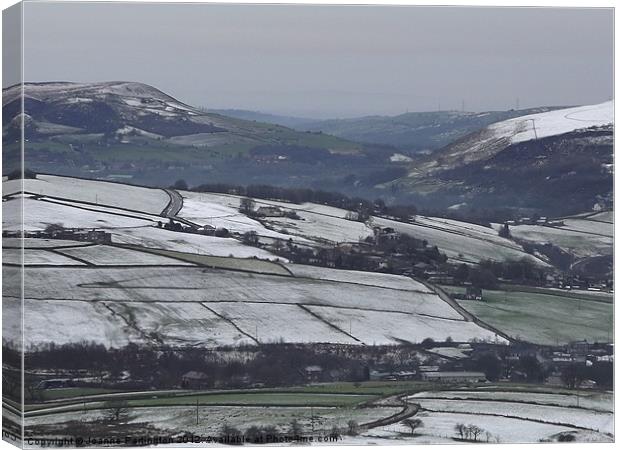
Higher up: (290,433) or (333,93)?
(333,93)

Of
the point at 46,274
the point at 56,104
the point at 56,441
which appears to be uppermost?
the point at 56,104

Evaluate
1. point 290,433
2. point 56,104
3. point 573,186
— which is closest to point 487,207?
point 573,186

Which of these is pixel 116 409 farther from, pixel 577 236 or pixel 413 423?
pixel 577 236

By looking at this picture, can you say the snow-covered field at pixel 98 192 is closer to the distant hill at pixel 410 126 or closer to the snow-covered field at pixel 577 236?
the distant hill at pixel 410 126

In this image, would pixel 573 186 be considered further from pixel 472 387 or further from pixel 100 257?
pixel 100 257

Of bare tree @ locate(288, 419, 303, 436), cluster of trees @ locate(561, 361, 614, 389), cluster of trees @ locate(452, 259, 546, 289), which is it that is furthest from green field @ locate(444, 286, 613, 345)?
bare tree @ locate(288, 419, 303, 436)

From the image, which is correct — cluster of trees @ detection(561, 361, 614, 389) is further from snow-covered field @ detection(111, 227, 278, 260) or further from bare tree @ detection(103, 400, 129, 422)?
bare tree @ detection(103, 400, 129, 422)

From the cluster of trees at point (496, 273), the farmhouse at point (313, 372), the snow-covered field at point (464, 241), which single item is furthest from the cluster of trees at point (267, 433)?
the snow-covered field at point (464, 241)
